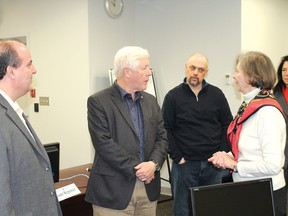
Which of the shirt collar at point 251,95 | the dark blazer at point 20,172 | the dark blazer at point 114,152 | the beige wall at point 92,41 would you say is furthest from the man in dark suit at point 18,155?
the beige wall at point 92,41

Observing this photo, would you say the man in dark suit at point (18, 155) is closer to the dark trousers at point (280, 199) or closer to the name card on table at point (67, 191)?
the name card on table at point (67, 191)

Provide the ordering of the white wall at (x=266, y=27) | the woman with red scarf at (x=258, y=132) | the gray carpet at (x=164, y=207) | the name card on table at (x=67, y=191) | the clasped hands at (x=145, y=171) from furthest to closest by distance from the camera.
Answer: the white wall at (x=266, y=27) < the gray carpet at (x=164, y=207) < the name card on table at (x=67, y=191) < the clasped hands at (x=145, y=171) < the woman with red scarf at (x=258, y=132)

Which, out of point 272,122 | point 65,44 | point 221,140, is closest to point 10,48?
point 272,122

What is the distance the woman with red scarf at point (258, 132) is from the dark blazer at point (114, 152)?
0.47 metres

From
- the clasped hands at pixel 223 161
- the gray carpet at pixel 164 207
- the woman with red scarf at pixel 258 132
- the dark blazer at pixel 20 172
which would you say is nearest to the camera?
the dark blazer at pixel 20 172

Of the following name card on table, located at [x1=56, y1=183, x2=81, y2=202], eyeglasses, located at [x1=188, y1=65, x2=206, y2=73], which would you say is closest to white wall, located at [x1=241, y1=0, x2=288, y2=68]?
eyeglasses, located at [x1=188, y1=65, x2=206, y2=73]

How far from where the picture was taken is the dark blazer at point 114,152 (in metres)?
1.91

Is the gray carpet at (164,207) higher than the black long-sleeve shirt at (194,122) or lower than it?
lower

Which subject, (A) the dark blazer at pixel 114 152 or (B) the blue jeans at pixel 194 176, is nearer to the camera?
(A) the dark blazer at pixel 114 152

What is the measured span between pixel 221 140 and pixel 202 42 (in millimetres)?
1606

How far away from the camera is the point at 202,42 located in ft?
13.5

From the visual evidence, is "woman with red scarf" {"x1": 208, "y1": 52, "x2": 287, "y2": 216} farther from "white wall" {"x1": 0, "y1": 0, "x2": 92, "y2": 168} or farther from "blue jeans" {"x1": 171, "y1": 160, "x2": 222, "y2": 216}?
"white wall" {"x1": 0, "y1": 0, "x2": 92, "y2": 168}

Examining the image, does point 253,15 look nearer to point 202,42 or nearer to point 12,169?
point 202,42

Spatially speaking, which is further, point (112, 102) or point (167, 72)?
point (167, 72)
